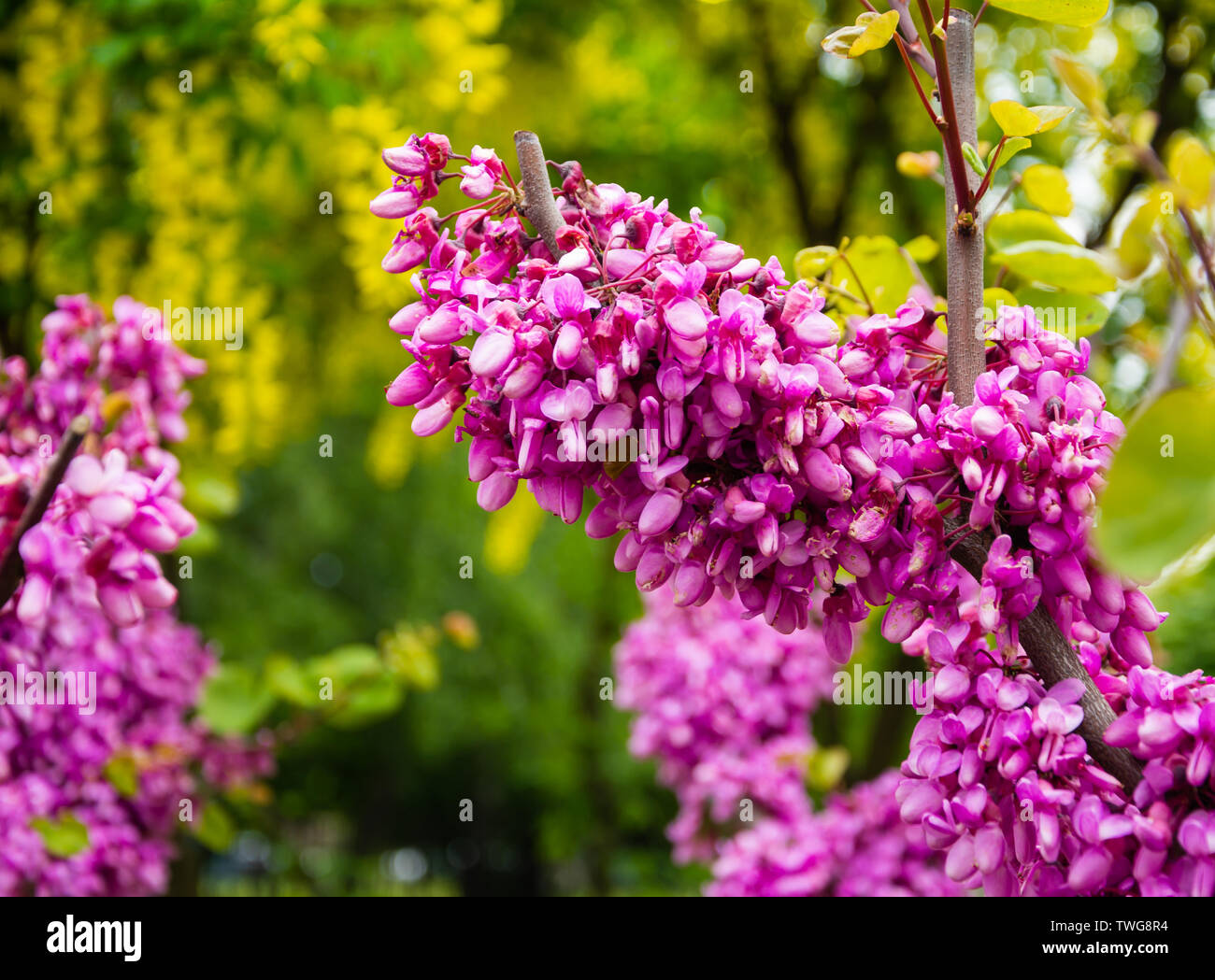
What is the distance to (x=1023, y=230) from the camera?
1.20 m

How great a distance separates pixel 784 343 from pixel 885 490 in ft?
0.52

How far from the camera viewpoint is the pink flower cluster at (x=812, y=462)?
0.83 meters

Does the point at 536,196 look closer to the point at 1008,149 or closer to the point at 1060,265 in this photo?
the point at 1008,149

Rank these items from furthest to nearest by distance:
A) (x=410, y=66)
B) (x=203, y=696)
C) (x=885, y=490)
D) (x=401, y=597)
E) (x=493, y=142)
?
1. (x=401, y=597)
2. (x=493, y=142)
3. (x=410, y=66)
4. (x=203, y=696)
5. (x=885, y=490)

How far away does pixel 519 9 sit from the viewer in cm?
340

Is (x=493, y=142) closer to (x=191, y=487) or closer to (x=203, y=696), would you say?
(x=191, y=487)

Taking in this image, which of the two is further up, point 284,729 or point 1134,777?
point 1134,777

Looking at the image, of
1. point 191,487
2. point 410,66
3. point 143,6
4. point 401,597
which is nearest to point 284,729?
point 191,487

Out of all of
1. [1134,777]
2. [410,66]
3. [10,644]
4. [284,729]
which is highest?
[410,66]

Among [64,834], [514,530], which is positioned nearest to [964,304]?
[64,834]

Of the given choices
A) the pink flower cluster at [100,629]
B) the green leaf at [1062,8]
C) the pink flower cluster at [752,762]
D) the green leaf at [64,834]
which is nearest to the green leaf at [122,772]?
the pink flower cluster at [100,629]

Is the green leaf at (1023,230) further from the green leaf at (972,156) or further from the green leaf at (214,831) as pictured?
the green leaf at (214,831)

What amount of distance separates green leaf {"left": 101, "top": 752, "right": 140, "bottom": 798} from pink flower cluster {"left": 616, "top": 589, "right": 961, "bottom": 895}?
1300 mm

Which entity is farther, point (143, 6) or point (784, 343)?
point (143, 6)
